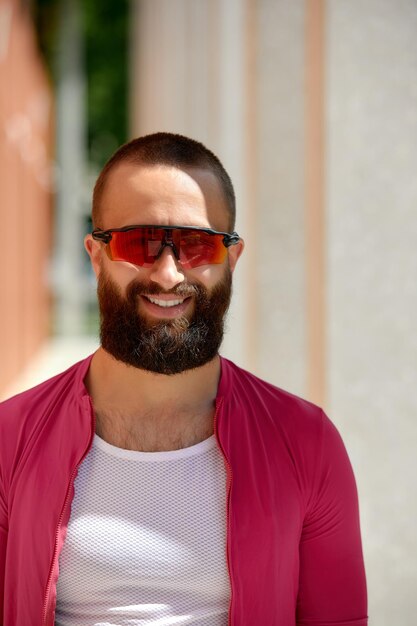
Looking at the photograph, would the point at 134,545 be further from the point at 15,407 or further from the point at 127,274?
the point at 127,274

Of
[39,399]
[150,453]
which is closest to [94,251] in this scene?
[39,399]

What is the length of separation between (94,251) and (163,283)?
301mm

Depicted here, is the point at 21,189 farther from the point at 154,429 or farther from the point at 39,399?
Answer: the point at 154,429

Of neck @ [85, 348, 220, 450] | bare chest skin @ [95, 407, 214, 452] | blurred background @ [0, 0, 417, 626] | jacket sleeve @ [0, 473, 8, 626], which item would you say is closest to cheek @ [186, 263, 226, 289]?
neck @ [85, 348, 220, 450]

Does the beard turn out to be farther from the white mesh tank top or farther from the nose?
the white mesh tank top

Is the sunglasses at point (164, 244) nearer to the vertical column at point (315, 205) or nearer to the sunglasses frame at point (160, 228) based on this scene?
the sunglasses frame at point (160, 228)

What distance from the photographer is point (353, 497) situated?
2.10 meters

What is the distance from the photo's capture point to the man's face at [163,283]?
2.10m

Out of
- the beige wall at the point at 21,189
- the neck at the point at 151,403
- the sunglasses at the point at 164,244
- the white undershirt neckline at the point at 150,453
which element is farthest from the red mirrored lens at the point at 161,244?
the beige wall at the point at 21,189

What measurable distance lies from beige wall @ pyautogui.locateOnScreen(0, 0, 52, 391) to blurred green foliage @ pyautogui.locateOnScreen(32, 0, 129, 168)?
8889 millimetres

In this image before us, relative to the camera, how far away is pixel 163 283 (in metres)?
2.06

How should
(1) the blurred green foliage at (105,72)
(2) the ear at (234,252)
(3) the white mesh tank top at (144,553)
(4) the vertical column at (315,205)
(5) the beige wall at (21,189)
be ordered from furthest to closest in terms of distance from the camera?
(1) the blurred green foliage at (105,72) < (5) the beige wall at (21,189) < (4) the vertical column at (315,205) < (2) the ear at (234,252) < (3) the white mesh tank top at (144,553)

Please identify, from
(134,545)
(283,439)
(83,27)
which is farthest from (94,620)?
(83,27)

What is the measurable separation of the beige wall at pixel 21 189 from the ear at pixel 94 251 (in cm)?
670
